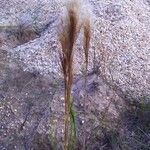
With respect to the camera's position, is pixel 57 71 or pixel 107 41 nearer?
pixel 57 71

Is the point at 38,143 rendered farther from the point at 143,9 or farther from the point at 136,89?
the point at 143,9

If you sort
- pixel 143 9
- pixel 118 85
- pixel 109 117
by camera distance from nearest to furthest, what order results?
1. pixel 109 117
2. pixel 118 85
3. pixel 143 9

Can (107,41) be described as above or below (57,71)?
above

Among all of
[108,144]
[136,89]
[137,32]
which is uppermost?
[137,32]

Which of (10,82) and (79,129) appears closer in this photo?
(79,129)

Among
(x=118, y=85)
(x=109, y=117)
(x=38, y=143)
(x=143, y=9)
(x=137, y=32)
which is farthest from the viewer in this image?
(x=143, y=9)

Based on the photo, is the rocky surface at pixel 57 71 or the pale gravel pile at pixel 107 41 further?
the pale gravel pile at pixel 107 41

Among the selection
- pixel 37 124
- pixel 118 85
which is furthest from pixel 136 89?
pixel 37 124

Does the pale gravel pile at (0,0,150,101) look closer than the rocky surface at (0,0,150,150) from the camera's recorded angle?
No
